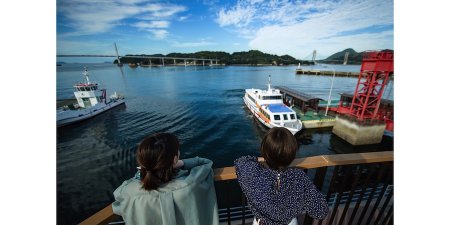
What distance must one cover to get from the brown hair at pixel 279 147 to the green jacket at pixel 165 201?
55cm

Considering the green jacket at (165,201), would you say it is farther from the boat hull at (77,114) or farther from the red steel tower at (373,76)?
the boat hull at (77,114)

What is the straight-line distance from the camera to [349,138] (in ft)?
55.0

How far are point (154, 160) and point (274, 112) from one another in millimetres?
16511

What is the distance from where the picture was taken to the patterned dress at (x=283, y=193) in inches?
56.7

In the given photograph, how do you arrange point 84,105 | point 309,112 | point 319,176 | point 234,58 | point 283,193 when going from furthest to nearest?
point 234,58 → point 84,105 → point 309,112 → point 319,176 → point 283,193

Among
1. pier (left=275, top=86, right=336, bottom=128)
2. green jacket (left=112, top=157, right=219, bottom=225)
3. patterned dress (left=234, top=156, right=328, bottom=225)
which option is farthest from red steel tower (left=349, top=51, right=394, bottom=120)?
green jacket (left=112, top=157, right=219, bottom=225)

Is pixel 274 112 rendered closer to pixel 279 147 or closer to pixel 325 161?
pixel 325 161

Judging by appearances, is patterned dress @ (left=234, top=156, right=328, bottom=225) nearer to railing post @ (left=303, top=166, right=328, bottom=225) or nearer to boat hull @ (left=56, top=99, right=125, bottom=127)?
railing post @ (left=303, top=166, right=328, bottom=225)

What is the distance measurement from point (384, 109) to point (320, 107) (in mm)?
6291

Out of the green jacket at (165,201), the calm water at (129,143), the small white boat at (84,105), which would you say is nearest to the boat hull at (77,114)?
the small white boat at (84,105)

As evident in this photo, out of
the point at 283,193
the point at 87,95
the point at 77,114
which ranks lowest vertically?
the point at 77,114

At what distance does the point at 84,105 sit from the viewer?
78.1ft

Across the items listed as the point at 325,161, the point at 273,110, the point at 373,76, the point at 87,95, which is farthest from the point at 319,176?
the point at 87,95
